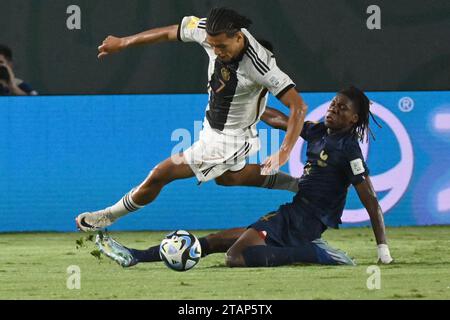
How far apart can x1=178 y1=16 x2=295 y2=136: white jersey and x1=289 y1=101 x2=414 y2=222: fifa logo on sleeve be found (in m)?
3.06

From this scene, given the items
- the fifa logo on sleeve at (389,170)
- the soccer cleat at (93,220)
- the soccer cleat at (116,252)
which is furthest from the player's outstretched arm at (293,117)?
the fifa logo on sleeve at (389,170)

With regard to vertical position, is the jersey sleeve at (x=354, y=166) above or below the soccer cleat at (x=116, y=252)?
above

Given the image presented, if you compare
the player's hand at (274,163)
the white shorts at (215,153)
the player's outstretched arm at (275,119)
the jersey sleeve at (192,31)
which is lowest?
the player's hand at (274,163)

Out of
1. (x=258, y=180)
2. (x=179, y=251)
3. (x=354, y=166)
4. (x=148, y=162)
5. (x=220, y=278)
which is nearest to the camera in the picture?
(x=220, y=278)

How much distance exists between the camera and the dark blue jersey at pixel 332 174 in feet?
28.1

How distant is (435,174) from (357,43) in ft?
4.90

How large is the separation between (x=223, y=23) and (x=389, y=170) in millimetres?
4403

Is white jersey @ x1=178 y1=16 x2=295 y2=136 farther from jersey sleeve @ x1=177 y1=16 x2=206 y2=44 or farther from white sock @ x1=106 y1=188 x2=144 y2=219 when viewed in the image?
white sock @ x1=106 y1=188 x2=144 y2=219

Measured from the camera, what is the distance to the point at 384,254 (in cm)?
877

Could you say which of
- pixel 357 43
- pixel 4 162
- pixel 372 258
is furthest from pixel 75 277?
pixel 357 43

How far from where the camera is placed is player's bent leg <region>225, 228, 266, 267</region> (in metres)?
8.55

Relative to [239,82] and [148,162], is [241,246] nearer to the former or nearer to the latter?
[239,82]

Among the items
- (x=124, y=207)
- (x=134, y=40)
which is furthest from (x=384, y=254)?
(x=134, y=40)

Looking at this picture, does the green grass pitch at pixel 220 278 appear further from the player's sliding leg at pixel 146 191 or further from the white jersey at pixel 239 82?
the white jersey at pixel 239 82
